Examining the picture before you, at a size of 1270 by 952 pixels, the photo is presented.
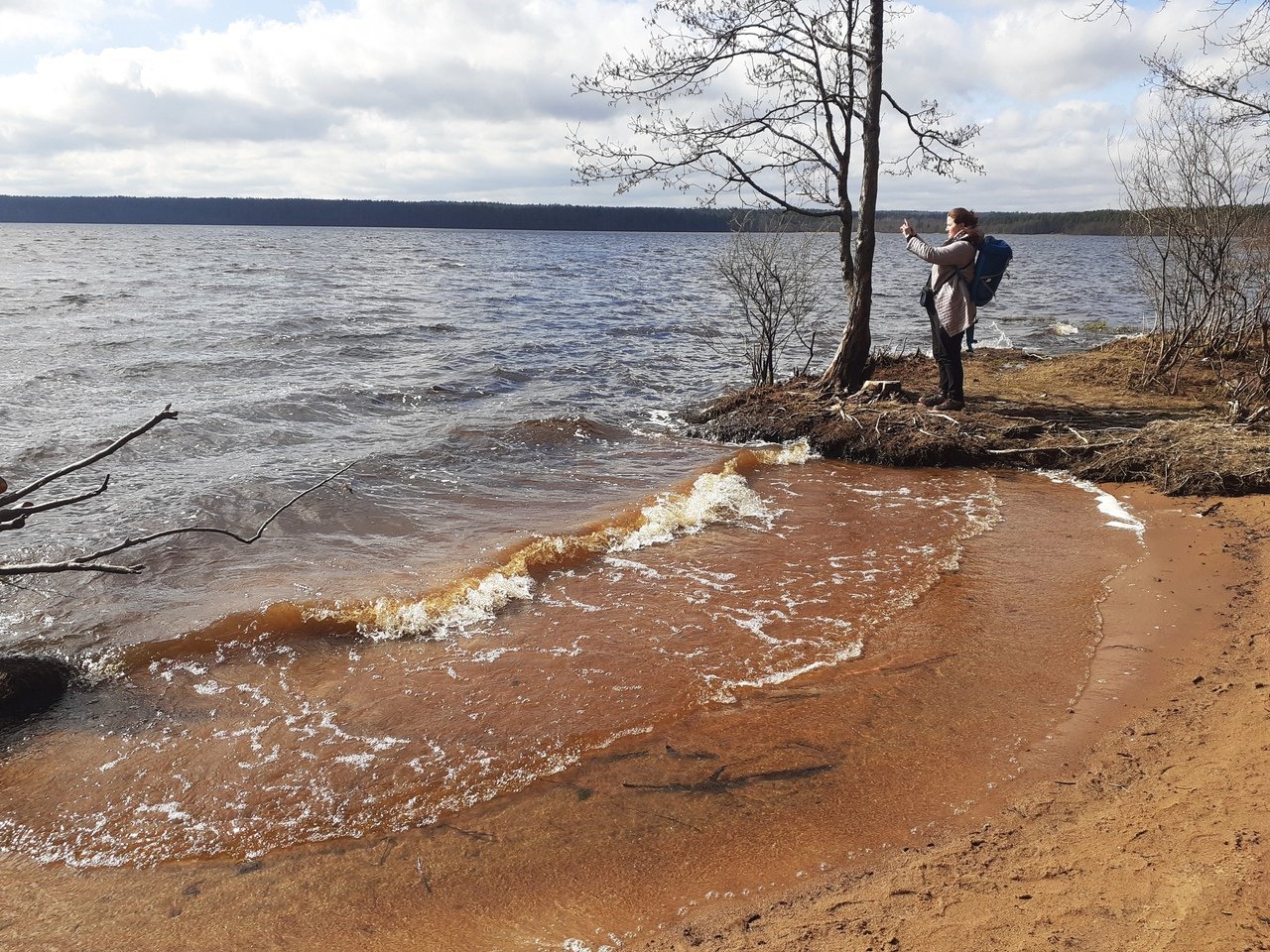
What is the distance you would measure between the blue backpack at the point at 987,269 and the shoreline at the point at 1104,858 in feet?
18.4

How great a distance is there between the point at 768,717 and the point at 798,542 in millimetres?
2945

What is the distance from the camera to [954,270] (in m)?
9.44

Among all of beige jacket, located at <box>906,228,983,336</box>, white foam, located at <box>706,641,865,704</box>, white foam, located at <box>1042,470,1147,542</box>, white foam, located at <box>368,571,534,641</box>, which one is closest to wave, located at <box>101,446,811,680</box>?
white foam, located at <box>368,571,534,641</box>

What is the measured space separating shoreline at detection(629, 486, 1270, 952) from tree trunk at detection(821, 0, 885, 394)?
700 cm

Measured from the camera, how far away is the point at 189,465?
1005 cm

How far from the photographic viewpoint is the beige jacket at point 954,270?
9305mm

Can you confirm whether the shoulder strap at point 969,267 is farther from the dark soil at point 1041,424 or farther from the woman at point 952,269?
the dark soil at point 1041,424

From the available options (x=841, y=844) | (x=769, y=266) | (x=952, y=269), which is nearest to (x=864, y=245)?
(x=952, y=269)

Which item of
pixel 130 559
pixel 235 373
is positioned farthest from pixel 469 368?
pixel 130 559

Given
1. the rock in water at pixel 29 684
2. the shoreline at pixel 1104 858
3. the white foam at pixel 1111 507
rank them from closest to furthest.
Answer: the shoreline at pixel 1104 858, the rock in water at pixel 29 684, the white foam at pixel 1111 507

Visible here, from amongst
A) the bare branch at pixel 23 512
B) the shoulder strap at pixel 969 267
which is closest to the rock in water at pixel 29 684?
the bare branch at pixel 23 512

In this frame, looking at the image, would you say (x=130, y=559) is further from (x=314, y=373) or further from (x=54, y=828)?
(x=314, y=373)

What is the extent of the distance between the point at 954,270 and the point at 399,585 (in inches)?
274

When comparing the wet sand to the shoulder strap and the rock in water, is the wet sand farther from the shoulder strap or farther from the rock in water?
the shoulder strap
